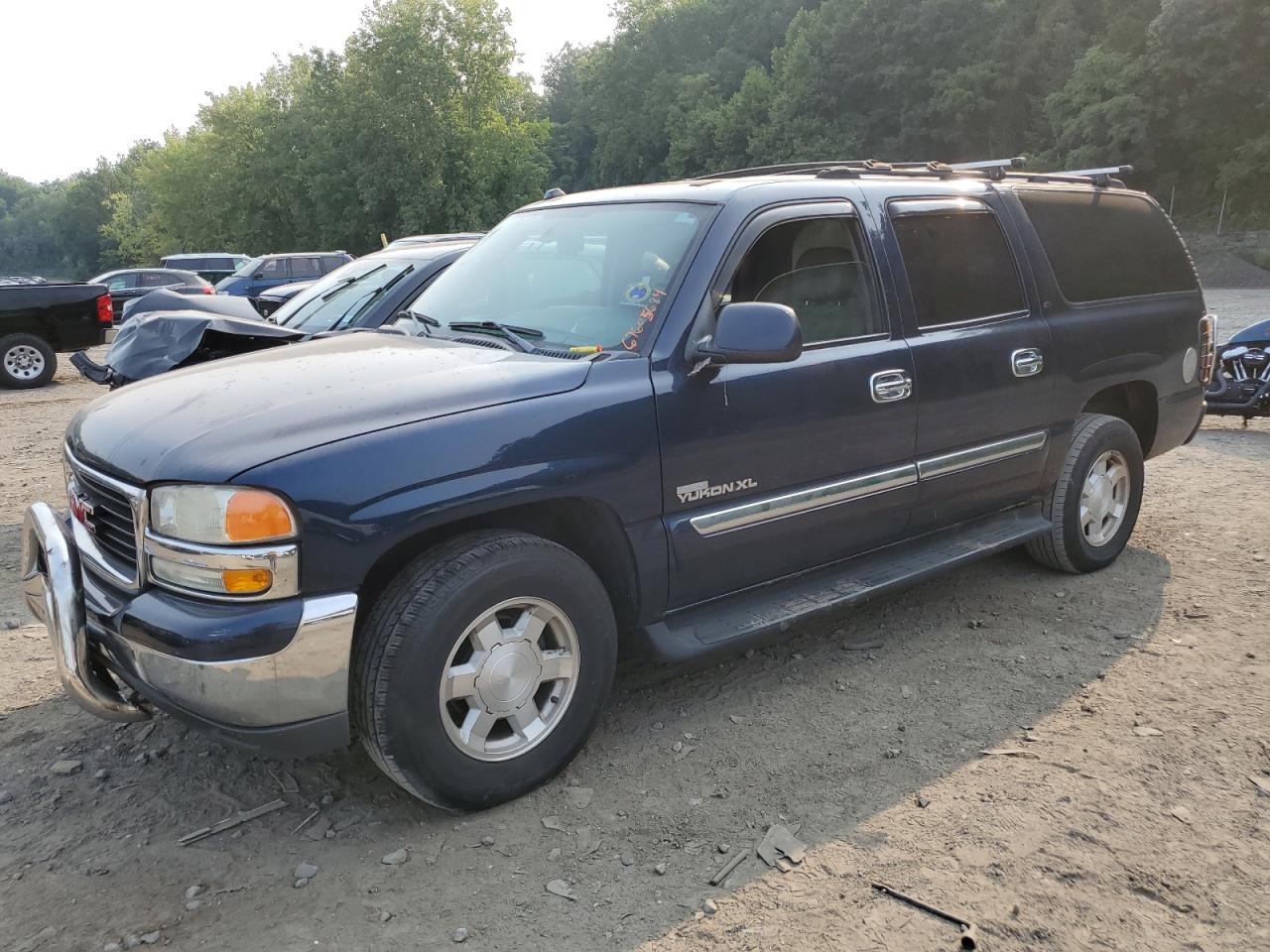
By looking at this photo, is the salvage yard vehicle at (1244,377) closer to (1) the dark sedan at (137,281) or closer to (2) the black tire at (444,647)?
(2) the black tire at (444,647)

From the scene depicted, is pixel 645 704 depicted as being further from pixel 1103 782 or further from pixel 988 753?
pixel 1103 782

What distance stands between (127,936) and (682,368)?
227cm

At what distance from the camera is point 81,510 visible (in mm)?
3180

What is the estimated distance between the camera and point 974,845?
115 inches

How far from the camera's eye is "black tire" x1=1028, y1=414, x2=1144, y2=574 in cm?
480

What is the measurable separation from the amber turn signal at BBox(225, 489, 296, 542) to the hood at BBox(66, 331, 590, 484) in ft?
0.25

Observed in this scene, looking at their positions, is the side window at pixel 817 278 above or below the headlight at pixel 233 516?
above

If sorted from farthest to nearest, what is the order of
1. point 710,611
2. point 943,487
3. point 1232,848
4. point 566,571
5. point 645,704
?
point 943,487 < point 645,704 < point 710,611 < point 566,571 < point 1232,848

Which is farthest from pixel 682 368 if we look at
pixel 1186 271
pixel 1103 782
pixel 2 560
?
pixel 2 560

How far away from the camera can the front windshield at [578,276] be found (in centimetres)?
347

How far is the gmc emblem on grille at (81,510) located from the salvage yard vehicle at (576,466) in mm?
18

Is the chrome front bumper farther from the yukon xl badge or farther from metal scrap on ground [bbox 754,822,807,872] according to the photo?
metal scrap on ground [bbox 754,822,807,872]

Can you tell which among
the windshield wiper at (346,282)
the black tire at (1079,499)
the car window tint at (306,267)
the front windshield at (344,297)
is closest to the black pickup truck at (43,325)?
the front windshield at (344,297)

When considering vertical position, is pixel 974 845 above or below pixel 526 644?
below
